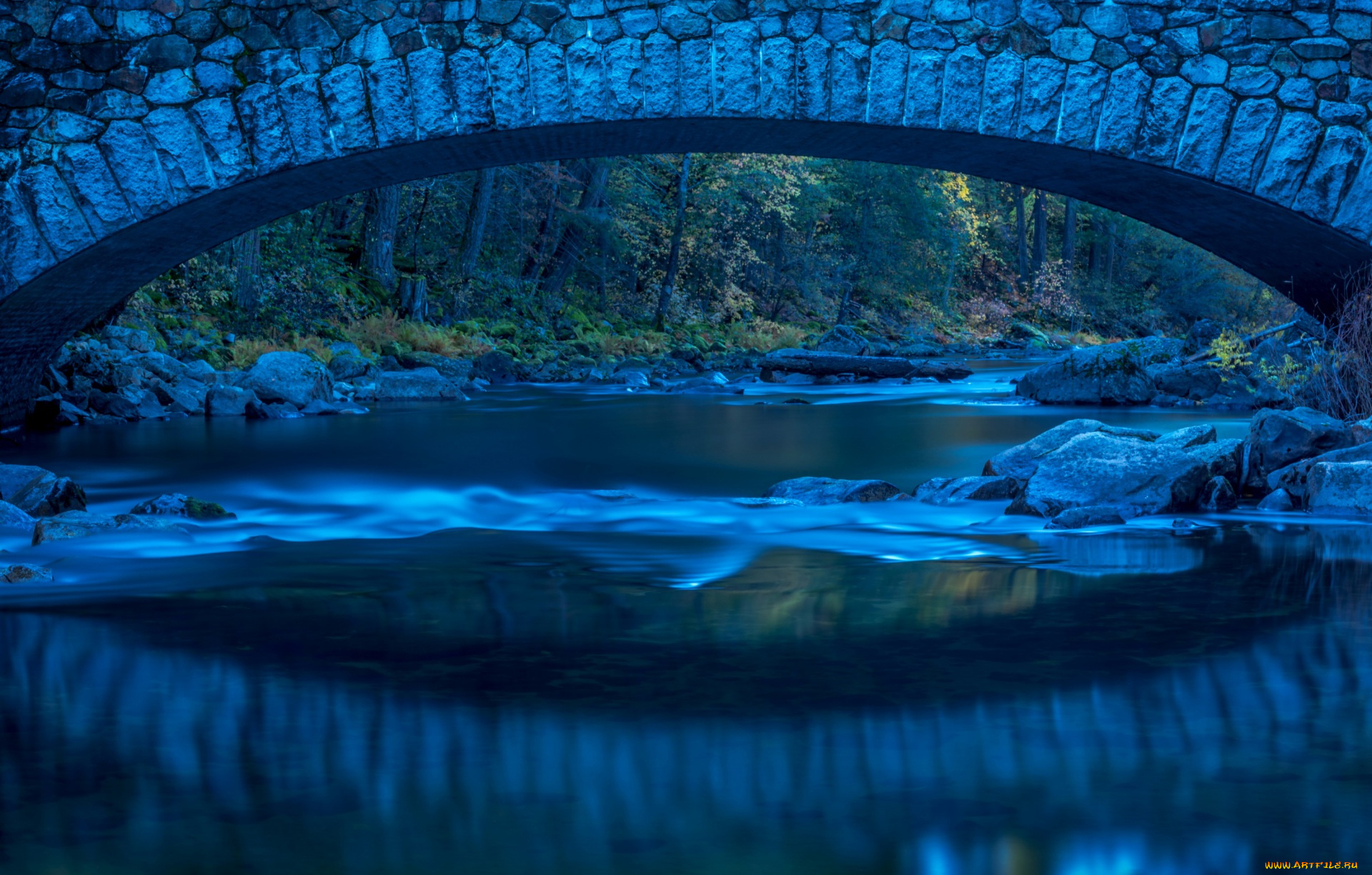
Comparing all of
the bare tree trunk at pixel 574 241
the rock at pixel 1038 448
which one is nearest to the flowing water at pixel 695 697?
the rock at pixel 1038 448

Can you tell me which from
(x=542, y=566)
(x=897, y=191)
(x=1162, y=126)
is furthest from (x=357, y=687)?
(x=897, y=191)

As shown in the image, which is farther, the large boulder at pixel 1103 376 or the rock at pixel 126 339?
the large boulder at pixel 1103 376

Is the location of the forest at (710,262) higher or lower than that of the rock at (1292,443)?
higher

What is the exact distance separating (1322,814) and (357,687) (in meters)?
2.35

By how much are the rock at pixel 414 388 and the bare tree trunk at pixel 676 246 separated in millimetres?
10491

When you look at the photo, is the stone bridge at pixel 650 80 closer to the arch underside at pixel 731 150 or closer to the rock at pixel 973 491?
the arch underside at pixel 731 150

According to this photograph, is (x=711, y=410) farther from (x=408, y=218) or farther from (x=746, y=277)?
(x=746, y=277)

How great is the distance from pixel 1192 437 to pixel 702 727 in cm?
483

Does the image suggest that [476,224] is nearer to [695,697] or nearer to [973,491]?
[973,491]

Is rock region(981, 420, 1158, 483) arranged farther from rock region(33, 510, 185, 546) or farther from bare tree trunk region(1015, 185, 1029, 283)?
bare tree trunk region(1015, 185, 1029, 283)

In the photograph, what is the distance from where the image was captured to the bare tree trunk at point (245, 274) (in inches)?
650

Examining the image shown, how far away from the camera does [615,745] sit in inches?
108

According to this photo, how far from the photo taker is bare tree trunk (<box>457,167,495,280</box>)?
22.1 m

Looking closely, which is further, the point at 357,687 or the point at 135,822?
the point at 357,687
